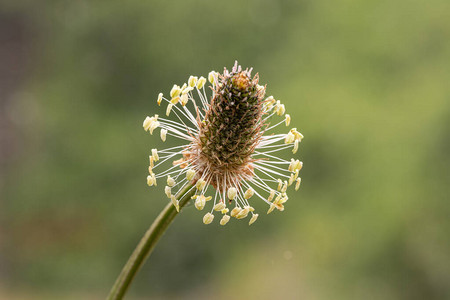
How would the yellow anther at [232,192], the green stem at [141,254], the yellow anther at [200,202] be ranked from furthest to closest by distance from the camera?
the yellow anther at [232,192]
the yellow anther at [200,202]
the green stem at [141,254]

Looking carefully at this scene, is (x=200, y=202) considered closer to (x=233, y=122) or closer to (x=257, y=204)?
(x=233, y=122)

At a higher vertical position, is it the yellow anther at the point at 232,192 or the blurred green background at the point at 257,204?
the blurred green background at the point at 257,204

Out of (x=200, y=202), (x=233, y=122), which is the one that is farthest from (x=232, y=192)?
(x=233, y=122)

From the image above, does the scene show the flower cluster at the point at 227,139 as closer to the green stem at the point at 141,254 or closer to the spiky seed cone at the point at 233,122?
the spiky seed cone at the point at 233,122

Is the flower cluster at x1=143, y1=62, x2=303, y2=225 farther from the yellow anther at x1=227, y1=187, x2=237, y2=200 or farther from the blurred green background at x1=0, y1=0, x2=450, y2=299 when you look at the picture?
the blurred green background at x1=0, y1=0, x2=450, y2=299

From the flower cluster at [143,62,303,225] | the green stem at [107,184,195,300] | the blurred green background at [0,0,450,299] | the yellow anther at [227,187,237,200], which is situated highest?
the blurred green background at [0,0,450,299]

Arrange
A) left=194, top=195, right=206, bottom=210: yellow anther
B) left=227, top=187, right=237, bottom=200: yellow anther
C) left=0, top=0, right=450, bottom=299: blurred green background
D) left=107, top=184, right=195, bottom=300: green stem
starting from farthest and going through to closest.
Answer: left=0, top=0, right=450, bottom=299: blurred green background < left=227, top=187, right=237, bottom=200: yellow anther < left=194, top=195, right=206, bottom=210: yellow anther < left=107, top=184, right=195, bottom=300: green stem

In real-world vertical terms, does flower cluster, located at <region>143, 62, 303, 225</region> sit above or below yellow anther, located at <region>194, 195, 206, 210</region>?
above

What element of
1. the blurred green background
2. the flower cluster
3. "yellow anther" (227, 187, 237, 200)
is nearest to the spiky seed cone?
the flower cluster

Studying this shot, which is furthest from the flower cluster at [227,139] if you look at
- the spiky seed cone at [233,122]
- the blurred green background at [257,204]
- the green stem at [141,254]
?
the blurred green background at [257,204]
